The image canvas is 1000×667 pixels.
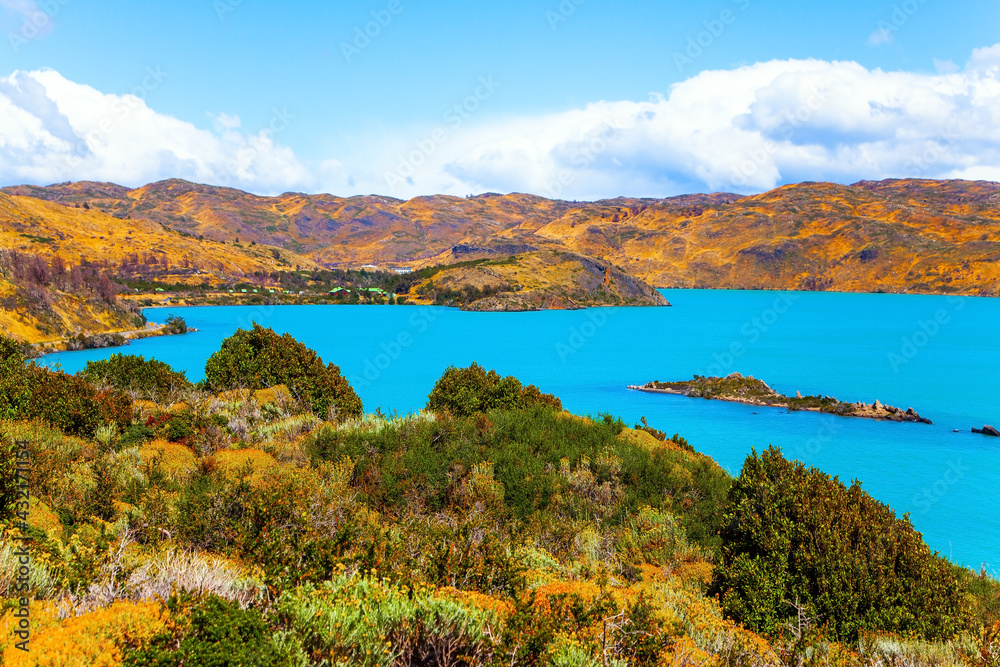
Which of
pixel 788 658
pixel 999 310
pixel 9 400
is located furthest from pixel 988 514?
pixel 999 310

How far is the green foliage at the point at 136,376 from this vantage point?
20.6 metres

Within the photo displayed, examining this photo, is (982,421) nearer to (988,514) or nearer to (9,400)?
(988,514)

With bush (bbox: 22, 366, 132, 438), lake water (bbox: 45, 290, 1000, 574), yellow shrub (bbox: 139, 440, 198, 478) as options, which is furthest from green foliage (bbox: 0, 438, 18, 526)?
lake water (bbox: 45, 290, 1000, 574)

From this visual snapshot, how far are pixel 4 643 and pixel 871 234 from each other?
222465 mm

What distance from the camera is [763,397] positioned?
41125 mm

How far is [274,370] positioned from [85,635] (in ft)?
64.9

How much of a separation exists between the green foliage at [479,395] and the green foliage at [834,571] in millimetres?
11141

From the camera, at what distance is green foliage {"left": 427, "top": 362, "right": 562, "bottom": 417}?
21.0 m

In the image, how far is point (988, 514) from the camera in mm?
21938

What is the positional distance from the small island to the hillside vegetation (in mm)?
25815

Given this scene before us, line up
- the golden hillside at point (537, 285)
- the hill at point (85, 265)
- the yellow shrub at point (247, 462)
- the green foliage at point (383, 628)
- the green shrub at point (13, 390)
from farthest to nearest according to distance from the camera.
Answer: the golden hillside at point (537, 285)
the hill at point (85, 265)
the green shrub at point (13, 390)
the yellow shrub at point (247, 462)
the green foliage at point (383, 628)

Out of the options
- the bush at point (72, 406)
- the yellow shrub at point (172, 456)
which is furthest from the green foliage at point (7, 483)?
the bush at point (72, 406)

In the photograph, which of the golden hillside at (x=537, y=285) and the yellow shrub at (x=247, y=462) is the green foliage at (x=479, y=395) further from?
the golden hillside at (x=537, y=285)

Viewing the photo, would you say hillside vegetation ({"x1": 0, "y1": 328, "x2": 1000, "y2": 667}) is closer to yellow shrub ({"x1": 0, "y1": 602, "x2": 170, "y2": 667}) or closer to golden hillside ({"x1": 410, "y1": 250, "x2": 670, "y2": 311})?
yellow shrub ({"x1": 0, "y1": 602, "x2": 170, "y2": 667})
